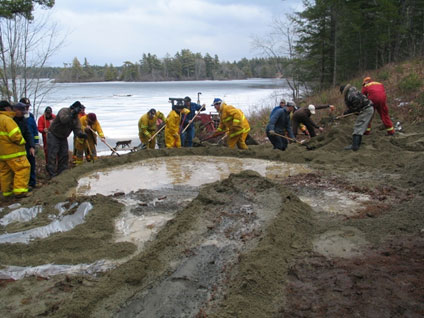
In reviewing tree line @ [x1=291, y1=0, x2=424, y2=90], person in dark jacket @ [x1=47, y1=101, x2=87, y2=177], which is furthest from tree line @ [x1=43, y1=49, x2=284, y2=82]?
person in dark jacket @ [x1=47, y1=101, x2=87, y2=177]

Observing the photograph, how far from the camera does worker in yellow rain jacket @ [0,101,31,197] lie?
5.98 metres

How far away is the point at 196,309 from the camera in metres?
2.86

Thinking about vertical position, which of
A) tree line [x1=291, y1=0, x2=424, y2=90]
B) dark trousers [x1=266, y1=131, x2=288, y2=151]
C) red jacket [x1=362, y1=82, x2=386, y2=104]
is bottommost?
dark trousers [x1=266, y1=131, x2=288, y2=151]

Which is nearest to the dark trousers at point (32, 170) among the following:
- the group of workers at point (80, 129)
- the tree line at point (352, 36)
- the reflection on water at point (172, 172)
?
the group of workers at point (80, 129)

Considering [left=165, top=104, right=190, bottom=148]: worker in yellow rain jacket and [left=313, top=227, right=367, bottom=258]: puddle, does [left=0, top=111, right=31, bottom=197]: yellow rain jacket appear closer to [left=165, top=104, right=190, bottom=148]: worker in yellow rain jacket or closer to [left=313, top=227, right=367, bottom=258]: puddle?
[left=165, top=104, right=190, bottom=148]: worker in yellow rain jacket

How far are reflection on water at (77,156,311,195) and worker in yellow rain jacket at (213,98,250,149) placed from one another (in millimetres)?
650

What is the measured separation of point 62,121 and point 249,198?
4521mm

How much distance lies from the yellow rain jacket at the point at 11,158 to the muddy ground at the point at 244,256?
365 millimetres

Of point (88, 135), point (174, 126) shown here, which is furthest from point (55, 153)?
point (174, 126)

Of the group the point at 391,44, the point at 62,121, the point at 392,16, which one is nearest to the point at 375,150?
the point at 62,121

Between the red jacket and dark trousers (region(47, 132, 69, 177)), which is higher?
the red jacket

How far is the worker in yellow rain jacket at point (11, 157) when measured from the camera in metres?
5.98

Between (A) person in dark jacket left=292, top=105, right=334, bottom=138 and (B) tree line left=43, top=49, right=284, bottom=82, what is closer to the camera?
(A) person in dark jacket left=292, top=105, right=334, bottom=138

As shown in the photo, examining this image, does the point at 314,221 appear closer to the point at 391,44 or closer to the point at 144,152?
the point at 144,152
